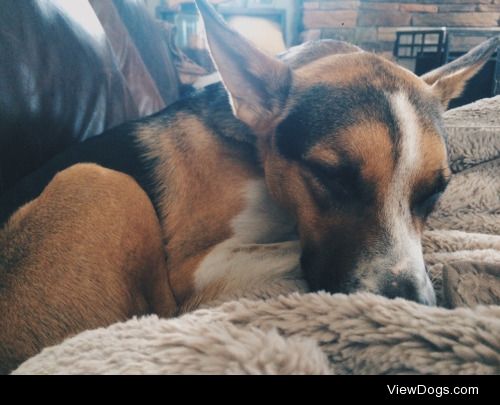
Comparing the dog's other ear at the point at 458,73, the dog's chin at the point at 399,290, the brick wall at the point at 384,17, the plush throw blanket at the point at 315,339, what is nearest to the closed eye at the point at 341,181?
the dog's chin at the point at 399,290

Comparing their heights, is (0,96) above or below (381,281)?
above

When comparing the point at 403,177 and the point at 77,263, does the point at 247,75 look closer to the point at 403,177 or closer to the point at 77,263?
the point at 403,177

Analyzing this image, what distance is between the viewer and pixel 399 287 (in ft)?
3.34

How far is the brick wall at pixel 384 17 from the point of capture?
5711 mm

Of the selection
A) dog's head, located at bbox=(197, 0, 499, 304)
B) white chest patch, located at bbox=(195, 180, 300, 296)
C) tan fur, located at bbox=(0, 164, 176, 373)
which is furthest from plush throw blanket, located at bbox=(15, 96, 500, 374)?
white chest patch, located at bbox=(195, 180, 300, 296)

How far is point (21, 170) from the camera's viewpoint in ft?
4.55

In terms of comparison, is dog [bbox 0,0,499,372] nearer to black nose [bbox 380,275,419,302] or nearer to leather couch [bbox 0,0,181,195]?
black nose [bbox 380,275,419,302]

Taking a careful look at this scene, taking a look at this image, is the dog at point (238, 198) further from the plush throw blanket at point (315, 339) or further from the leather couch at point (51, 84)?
the plush throw blanket at point (315, 339)

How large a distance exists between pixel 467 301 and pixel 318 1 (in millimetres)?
6024

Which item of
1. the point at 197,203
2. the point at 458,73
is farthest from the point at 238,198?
the point at 458,73

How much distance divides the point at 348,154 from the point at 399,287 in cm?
36

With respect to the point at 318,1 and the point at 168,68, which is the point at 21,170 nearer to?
the point at 168,68

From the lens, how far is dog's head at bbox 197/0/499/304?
43.0 inches

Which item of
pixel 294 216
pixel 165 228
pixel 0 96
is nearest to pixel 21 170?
pixel 0 96
